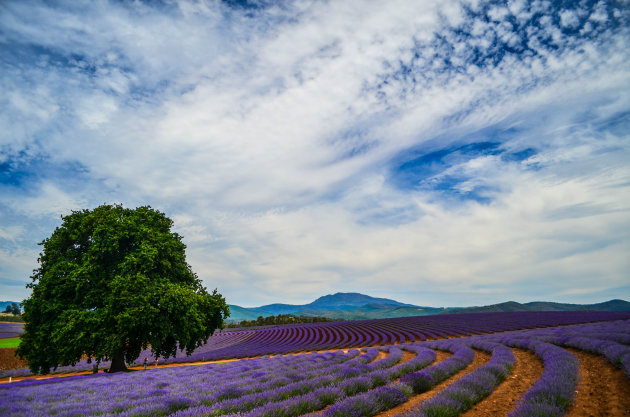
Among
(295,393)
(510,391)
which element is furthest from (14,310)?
(510,391)

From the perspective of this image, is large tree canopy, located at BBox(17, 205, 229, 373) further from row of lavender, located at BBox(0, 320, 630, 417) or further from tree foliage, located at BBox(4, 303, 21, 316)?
tree foliage, located at BBox(4, 303, 21, 316)

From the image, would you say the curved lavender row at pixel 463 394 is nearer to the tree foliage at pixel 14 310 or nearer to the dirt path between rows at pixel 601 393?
the dirt path between rows at pixel 601 393

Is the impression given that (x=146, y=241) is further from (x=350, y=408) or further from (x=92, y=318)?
(x=350, y=408)

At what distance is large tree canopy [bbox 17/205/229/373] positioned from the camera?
12781 millimetres

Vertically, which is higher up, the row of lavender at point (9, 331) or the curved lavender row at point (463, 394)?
the row of lavender at point (9, 331)

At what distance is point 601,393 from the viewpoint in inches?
213

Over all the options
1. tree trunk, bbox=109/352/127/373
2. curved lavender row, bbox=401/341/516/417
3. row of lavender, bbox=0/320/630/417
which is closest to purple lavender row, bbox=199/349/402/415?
row of lavender, bbox=0/320/630/417

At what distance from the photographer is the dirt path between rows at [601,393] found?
14.9ft

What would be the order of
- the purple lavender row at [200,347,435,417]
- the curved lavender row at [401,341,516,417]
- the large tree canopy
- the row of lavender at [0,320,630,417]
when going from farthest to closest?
the large tree canopy < the purple lavender row at [200,347,435,417] < the row of lavender at [0,320,630,417] < the curved lavender row at [401,341,516,417]

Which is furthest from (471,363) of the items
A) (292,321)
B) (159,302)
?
(292,321)

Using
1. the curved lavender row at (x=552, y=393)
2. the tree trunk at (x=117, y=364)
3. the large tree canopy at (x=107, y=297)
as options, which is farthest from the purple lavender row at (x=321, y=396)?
the tree trunk at (x=117, y=364)

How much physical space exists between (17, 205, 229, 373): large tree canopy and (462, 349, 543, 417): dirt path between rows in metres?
12.5

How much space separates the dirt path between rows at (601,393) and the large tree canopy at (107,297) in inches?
549

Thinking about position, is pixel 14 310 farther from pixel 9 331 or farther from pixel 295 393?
Answer: pixel 295 393
